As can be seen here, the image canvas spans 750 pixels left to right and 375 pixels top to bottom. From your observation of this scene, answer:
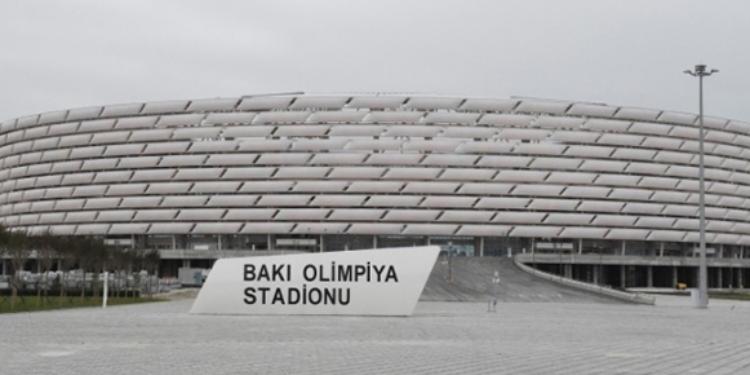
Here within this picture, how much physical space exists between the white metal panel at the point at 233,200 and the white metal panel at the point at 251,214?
0.63 m

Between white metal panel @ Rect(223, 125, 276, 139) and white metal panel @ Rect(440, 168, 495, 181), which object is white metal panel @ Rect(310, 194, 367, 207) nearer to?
white metal panel @ Rect(223, 125, 276, 139)

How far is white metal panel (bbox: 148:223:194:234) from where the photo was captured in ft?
331

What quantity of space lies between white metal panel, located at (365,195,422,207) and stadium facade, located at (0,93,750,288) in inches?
4.8

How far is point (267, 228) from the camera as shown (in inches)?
3935

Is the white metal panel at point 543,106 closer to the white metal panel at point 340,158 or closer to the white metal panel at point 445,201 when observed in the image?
the white metal panel at point 445,201

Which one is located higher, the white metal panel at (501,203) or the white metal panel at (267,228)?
the white metal panel at (501,203)

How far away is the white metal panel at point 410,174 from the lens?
99.2m

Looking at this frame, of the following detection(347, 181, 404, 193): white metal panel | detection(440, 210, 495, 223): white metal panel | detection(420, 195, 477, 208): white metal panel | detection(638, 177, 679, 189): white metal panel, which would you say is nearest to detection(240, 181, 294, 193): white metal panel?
detection(347, 181, 404, 193): white metal panel

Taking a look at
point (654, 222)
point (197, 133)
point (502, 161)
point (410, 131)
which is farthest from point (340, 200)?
point (654, 222)

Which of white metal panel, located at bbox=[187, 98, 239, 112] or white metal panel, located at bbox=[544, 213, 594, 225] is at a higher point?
white metal panel, located at bbox=[187, 98, 239, 112]

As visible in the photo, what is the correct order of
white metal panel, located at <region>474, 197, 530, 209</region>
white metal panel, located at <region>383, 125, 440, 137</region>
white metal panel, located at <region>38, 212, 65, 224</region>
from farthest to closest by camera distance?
white metal panel, located at <region>38, 212, 65, 224</region>
white metal panel, located at <region>474, 197, 530, 209</region>
white metal panel, located at <region>383, 125, 440, 137</region>

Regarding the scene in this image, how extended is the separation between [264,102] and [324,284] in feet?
235

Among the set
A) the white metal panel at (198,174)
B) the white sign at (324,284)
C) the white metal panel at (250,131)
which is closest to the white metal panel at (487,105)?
the white metal panel at (250,131)

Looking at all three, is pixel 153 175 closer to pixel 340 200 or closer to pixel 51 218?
pixel 51 218
